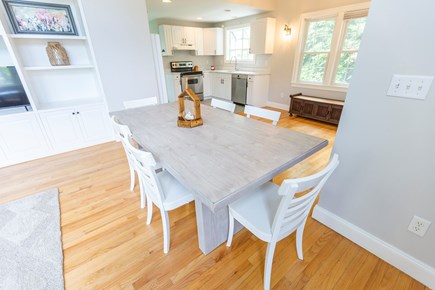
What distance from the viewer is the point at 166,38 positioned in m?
5.42

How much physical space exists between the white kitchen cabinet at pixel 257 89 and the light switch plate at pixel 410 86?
403cm

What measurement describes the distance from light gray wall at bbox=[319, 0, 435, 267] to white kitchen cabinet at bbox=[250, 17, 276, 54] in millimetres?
4006

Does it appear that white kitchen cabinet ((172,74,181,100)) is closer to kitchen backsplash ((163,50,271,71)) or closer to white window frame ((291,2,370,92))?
kitchen backsplash ((163,50,271,71))

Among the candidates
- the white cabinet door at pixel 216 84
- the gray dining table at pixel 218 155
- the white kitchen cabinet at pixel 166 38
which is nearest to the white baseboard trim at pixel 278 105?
the white cabinet door at pixel 216 84

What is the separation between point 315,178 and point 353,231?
3.35 feet

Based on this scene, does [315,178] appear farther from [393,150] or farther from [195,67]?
[195,67]

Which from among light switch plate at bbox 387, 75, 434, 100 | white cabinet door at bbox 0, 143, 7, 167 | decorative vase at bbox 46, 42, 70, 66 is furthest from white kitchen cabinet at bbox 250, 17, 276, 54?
white cabinet door at bbox 0, 143, 7, 167

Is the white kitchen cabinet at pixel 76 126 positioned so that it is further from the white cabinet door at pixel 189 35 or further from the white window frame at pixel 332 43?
the white window frame at pixel 332 43

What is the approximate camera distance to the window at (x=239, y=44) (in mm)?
5535

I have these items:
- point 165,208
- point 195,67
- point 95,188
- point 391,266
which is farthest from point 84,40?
point 391,266

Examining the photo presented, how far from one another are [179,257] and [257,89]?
4.50m

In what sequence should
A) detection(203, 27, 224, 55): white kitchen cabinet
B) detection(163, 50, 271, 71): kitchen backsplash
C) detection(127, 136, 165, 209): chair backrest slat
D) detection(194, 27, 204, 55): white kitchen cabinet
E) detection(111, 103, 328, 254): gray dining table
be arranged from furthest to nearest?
detection(203, 27, 224, 55): white kitchen cabinet < detection(194, 27, 204, 55): white kitchen cabinet < detection(163, 50, 271, 71): kitchen backsplash < detection(127, 136, 165, 209): chair backrest slat < detection(111, 103, 328, 254): gray dining table

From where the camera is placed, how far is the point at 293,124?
157 inches

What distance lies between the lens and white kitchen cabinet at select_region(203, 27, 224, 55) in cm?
596
